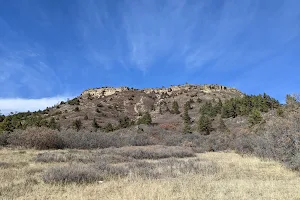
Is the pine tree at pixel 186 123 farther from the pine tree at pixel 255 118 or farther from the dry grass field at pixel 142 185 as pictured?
the dry grass field at pixel 142 185

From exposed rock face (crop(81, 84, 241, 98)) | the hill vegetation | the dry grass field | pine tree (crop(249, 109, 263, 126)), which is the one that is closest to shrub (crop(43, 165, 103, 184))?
the dry grass field

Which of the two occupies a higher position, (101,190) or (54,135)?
(54,135)

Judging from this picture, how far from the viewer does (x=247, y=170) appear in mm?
12195

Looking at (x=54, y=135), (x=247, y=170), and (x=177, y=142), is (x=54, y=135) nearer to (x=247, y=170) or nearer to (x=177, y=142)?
(x=177, y=142)

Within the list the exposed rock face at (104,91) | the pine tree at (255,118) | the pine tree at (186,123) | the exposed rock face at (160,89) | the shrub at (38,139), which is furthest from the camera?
the exposed rock face at (104,91)

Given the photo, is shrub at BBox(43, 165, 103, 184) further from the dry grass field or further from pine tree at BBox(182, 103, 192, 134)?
pine tree at BBox(182, 103, 192, 134)

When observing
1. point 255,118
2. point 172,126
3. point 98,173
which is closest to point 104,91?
point 172,126

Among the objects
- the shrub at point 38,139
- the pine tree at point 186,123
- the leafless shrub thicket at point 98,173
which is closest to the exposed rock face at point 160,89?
the pine tree at point 186,123

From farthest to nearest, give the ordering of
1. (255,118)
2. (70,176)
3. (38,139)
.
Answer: (255,118) → (38,139) → (70,176)

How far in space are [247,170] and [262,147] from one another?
5766 mm

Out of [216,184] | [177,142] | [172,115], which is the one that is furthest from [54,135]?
[172,115]

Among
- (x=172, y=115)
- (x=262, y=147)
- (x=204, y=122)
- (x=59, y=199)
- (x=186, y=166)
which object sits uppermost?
(x=172, y=115)

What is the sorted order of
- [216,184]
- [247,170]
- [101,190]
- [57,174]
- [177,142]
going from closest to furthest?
[101,190], [216,184], [57,174], [247,170], [177,142]

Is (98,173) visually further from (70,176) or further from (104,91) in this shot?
(104,91)
